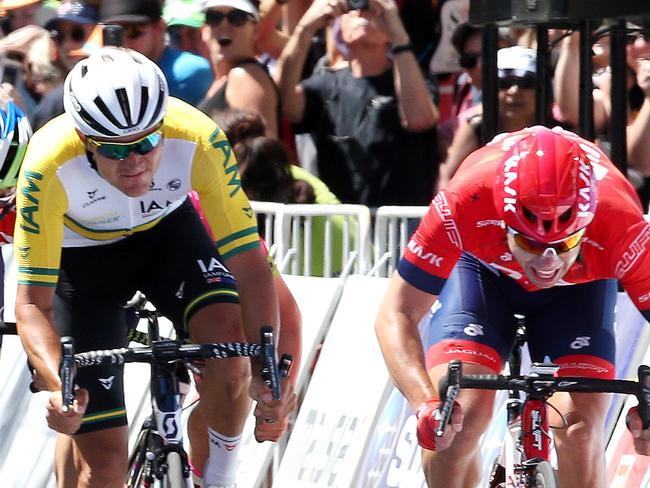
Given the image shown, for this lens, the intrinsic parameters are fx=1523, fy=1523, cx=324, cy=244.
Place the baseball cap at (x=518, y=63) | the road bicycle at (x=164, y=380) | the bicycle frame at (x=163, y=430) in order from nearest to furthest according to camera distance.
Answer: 1. the road bicycle at (x=164, y=380)
2. the bicycle frame at (x=163, y=430)
3. the baseball cap at (x=518, y=63)

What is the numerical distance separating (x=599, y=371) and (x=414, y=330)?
2.38 feet

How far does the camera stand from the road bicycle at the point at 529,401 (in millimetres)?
4988

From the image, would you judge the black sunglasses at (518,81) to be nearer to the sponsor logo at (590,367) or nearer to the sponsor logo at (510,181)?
the sponsor logo at (590,367)

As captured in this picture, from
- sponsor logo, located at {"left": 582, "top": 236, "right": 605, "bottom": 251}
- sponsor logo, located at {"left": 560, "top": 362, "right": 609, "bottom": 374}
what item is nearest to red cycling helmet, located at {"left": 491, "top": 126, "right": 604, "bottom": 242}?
sponsor logo, located at {"left": 582, "top": 236, "right": 605, "bottom": 251}

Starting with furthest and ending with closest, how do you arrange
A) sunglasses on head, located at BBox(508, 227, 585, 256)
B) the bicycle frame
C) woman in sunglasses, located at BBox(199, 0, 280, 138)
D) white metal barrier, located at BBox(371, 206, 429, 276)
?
woman in sunglasses, located at BBox(199, 0, 280, 138), white metal barrier, located at BBox(371, 206, 429, 276), the bicycle frame, sunglasses on head, located at BBox(508, 227, 585, 256)

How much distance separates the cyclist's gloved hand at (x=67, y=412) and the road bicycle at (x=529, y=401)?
4.13 ft

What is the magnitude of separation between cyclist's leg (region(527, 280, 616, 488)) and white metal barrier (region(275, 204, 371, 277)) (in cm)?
199

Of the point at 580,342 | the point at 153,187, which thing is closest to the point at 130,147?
the point at 153,187

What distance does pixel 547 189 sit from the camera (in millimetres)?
5191

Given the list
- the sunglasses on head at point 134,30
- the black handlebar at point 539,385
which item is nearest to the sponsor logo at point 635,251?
the black handlebar at point 539,385

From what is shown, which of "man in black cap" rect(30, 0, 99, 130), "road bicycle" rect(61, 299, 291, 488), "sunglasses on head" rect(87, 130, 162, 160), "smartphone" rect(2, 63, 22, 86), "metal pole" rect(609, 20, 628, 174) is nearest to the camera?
"road bicycle" rect(61, 299, 291, 488)

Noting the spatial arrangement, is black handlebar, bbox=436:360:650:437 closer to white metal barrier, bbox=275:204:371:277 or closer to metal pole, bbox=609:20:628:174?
metal pole, bbox=609:20:628:174

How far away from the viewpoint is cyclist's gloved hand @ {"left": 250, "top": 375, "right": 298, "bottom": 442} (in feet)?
18.2

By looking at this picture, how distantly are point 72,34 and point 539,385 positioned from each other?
5834 mm
